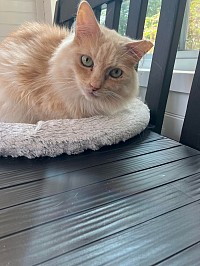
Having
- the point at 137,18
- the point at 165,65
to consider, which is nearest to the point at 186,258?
the point at 165,65

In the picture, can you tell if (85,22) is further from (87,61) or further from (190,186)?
(190,186)

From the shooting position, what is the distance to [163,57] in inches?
41.5

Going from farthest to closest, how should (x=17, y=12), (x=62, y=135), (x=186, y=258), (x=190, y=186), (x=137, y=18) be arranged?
(x=17, y=12), (x=137, y=18), (x=62, y=135), (x=190, y=186), (x=186, y=258)

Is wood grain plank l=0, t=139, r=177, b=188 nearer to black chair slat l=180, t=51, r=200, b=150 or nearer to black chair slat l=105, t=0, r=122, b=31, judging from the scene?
black chair slat l=180, t=51, r=200, b=150

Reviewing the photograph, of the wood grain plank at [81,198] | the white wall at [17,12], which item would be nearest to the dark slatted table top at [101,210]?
the wood grain plank at [81,198]

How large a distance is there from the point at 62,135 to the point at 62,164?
0.31 feet

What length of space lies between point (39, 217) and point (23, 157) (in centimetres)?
30

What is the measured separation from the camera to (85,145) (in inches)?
33.2

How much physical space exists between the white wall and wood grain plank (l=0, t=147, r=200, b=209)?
1889 mm

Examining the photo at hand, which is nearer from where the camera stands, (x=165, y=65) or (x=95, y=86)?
(x=95, y=86)

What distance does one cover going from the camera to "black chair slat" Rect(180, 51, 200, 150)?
3.04 ft

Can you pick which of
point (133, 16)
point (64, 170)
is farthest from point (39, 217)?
point (133, 16)

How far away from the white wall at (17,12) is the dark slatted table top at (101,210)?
1809 mm

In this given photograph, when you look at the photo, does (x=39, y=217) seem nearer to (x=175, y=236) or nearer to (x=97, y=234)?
(x=97, y=234)
